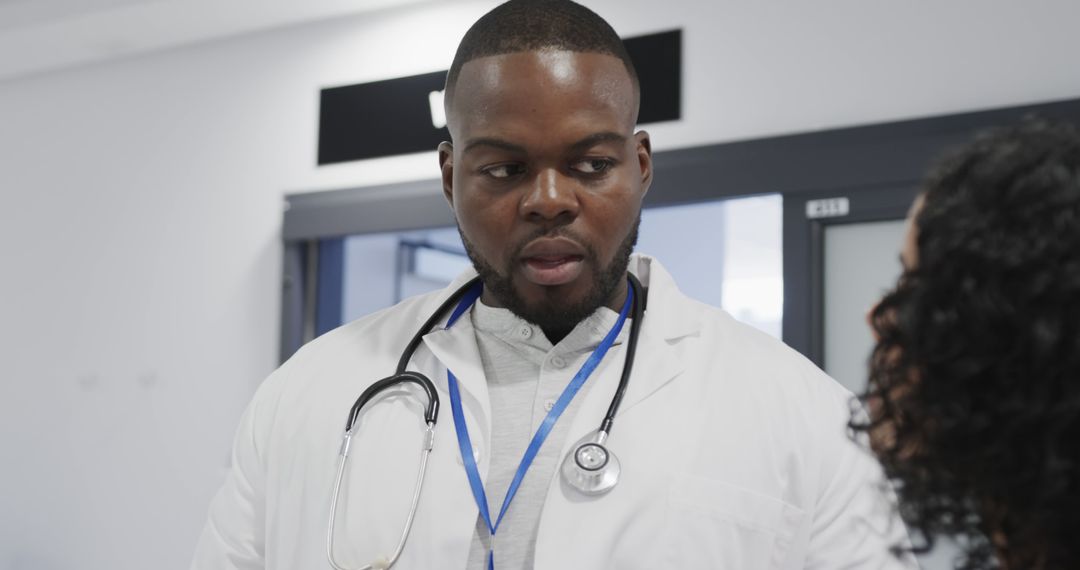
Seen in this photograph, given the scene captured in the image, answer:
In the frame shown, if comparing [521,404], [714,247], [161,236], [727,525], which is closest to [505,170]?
[521,404]

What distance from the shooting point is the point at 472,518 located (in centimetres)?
103

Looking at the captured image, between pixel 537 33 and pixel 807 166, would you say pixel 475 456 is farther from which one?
pixel 807 166

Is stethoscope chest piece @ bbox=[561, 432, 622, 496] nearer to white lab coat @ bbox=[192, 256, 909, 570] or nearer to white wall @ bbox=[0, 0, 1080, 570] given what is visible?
white lab coat @ bbox=[192, 256, 909, 570]

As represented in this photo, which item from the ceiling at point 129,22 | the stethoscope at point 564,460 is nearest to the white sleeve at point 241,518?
the stethoscope at point 564,460

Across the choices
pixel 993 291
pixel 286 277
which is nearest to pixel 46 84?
pixel 286 277

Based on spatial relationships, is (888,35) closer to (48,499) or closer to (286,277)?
(286,277)

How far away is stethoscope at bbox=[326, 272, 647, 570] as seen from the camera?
3.34 ft

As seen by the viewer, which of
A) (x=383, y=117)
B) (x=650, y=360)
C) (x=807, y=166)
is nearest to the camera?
(x=650, y=360)

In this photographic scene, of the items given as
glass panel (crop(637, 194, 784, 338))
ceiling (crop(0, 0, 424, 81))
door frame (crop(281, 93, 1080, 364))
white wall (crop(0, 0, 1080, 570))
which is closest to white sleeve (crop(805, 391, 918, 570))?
door frame (crop(281, 93, 1080, 364))

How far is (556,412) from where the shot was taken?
3.52ft

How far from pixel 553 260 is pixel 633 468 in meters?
0.23

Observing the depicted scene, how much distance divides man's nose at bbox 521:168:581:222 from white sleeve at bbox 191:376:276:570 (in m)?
0.40

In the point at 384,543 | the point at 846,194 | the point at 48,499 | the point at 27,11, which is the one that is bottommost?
the point at 48,499

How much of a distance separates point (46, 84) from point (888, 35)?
2.55 metres
